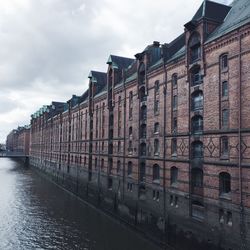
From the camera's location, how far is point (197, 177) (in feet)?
72.6

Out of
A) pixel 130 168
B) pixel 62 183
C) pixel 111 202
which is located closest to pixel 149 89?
pixel 130 168

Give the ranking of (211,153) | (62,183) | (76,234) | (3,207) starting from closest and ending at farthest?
1. (211,153)
2. (76,234)
3. (3,207)
4. (62,183)

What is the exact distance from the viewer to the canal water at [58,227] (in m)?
24.5

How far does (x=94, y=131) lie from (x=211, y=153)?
24173 millimetres

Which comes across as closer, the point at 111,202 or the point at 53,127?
the point at 111,202

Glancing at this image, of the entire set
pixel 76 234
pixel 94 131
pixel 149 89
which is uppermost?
pixel 149 89

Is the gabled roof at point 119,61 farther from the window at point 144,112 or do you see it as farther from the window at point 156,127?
the window at point 156,127

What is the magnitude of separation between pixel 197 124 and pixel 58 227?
16002mm

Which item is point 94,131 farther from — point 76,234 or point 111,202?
point 76,234

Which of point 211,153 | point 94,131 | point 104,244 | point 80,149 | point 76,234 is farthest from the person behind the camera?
point 80,149

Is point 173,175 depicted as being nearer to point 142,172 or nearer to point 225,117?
point 142,172

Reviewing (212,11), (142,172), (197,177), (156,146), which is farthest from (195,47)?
(142,172)

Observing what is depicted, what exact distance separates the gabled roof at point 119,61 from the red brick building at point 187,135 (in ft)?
1.40

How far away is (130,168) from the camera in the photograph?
31.5 m
